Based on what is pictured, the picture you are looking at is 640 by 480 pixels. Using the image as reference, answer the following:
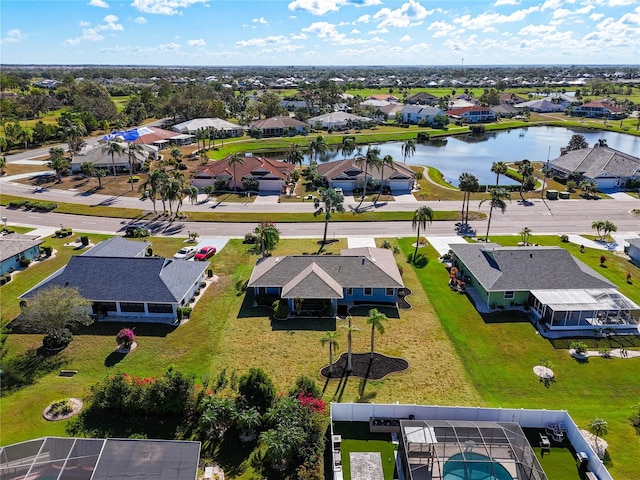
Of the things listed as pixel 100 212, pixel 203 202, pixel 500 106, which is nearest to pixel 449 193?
pixel 203 202

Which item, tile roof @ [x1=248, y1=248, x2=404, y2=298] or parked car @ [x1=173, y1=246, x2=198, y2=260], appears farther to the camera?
parked car @ [x1=173, y1=246, x2=198, y2=260]

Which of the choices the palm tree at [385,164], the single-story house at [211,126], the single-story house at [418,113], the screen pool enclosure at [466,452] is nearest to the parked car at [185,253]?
the palm tree at [385,164]

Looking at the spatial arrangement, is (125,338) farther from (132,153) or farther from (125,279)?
Answer: (132,153)

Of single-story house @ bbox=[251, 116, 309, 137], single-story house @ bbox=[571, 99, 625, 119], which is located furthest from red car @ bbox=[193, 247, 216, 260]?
single-story house @ bbox=[571, 99, 625, 119]

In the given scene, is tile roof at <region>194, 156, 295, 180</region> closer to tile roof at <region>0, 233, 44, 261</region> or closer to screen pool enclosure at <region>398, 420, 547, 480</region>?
tile roof at <region>0, 233, 44, 261</region>

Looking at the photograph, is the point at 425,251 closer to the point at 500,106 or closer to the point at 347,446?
the point at 347,446

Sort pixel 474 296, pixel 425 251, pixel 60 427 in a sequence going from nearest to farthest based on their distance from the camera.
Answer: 1. pixel 60 427
2. pixel 474 296
3. pixel 425 251
